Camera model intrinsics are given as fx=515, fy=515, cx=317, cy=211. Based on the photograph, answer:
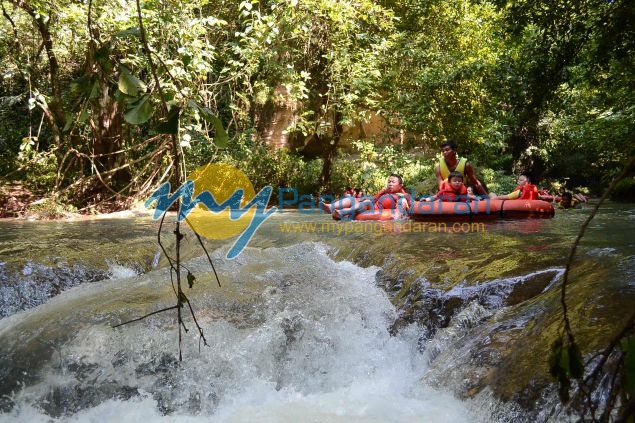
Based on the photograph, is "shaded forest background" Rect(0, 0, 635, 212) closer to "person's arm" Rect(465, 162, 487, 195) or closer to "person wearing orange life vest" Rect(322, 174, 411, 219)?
"person's arm" Rect(465, 162, 487, 195)

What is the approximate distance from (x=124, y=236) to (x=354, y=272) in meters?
3.46

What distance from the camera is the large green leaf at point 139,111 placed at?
106cm

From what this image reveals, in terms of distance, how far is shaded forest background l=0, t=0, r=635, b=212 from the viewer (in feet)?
30.9

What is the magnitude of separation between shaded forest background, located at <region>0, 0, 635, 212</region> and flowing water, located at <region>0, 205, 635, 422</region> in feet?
16.5

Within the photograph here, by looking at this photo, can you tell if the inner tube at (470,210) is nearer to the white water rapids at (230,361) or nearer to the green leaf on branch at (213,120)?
the white water rapids at (230,361)

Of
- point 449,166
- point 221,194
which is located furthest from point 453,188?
point 221,194

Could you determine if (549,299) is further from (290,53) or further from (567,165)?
(567,165)

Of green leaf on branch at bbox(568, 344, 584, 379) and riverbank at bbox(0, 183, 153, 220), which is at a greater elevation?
green leaf on branch at bbox(568, 344, 584, 379)

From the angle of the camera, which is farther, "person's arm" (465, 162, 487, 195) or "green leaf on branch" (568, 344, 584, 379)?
"person's arm" (465, 162, 487, 195)

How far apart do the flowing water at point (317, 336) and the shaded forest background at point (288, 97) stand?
504 cm

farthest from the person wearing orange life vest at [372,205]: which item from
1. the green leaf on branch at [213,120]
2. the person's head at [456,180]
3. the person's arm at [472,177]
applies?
the green leaf on branch at [213,120]

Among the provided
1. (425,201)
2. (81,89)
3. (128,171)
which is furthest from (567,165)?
(81,89)

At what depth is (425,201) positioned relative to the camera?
6.90 m

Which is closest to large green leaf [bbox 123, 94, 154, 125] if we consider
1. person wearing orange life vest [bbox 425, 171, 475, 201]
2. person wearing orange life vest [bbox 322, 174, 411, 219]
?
person wearing orange life vest [bbox 425, 171, 475, 201]
